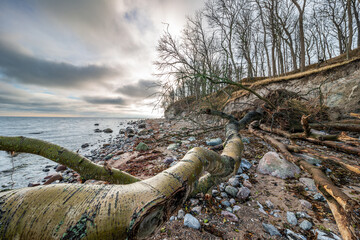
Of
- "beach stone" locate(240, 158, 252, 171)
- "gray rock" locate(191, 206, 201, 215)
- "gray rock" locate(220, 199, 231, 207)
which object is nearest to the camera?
"gray rock" locate(191, 206, 201, 215)

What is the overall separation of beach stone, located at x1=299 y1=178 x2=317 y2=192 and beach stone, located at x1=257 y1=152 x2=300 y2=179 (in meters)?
0.20

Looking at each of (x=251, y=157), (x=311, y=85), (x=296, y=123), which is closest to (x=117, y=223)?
(x=251, y=157)

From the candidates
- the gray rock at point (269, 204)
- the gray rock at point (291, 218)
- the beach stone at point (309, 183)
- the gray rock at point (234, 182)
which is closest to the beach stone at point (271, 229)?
the gray rock at point (291, 218)

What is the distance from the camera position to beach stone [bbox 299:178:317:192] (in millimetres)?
2011

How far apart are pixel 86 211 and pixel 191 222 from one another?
1.39 m

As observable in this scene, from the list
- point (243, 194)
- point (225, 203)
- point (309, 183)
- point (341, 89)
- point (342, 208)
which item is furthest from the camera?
point (341, 89)

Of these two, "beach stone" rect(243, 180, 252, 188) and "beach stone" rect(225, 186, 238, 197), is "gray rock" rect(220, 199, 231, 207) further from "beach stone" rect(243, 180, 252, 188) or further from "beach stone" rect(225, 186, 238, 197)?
"beach stone" rect(243, 180, 252, 188)

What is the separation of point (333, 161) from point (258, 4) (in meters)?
17.0

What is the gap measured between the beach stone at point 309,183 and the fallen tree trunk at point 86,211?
2563mm

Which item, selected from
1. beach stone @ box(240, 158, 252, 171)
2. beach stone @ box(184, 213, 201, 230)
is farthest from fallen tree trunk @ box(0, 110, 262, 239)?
beach stone @ box(240, 158, 252, 171)

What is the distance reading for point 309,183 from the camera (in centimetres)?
211

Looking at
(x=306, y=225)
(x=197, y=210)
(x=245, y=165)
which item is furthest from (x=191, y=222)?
(x=245, y=165)

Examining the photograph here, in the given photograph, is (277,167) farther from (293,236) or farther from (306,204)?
(293,236)

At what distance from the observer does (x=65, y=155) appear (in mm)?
1529
